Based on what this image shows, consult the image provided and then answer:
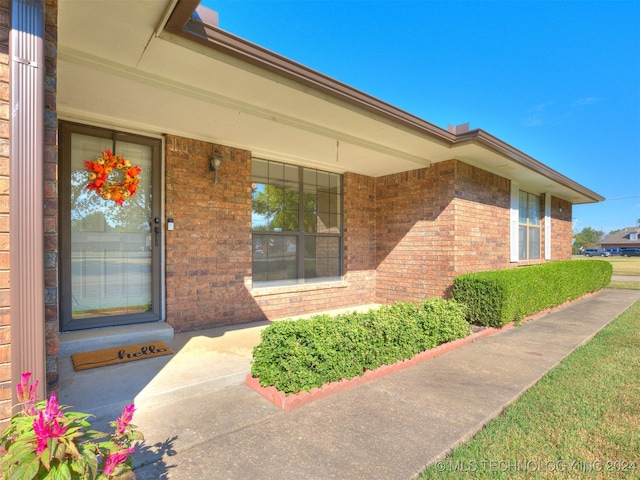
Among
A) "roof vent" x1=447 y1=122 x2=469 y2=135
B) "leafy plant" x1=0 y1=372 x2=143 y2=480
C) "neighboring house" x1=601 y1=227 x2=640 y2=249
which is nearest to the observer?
"leafy plant" x1=0 y1=372 x2=143 y2=480

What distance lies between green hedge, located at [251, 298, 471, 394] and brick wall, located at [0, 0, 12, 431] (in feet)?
6.13

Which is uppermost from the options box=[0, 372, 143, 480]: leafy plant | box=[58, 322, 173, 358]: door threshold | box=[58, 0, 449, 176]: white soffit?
box=[58, 0, 449, 176]: white soffit

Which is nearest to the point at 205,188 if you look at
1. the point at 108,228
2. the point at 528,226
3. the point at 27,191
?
the point at 108,228

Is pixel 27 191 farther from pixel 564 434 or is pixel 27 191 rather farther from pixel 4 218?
pixel 564 434

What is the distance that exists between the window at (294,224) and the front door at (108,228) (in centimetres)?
169

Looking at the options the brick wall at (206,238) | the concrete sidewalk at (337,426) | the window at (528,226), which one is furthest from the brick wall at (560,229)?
the brick wall at (206,238)

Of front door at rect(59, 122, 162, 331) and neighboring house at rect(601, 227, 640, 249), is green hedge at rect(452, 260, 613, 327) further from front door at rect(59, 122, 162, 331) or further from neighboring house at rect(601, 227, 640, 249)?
neighboring house at rect(601, 227, 640, 249)

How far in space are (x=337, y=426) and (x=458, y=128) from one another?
4.80 meters

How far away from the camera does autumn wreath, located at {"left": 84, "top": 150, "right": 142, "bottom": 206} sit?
414 cm

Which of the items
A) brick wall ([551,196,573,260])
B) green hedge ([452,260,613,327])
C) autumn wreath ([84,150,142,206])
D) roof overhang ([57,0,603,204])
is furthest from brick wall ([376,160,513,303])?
autumn wreath ([84,150,142,206])

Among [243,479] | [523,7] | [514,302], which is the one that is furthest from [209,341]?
[523,7]

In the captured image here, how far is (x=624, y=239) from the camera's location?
64250 millimetres

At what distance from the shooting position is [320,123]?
441 cm

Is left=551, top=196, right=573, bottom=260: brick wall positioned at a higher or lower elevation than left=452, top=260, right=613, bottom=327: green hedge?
higher
